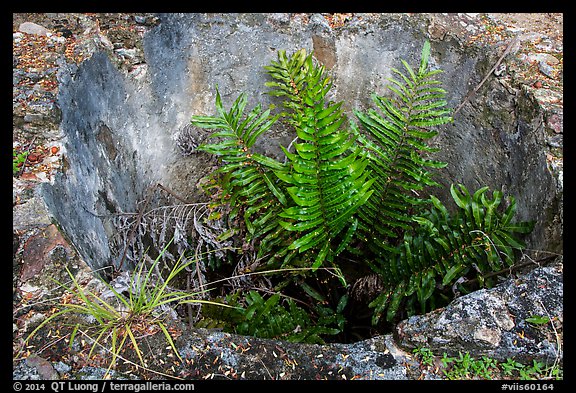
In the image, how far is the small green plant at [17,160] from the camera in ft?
7.54

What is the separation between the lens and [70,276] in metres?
1.98

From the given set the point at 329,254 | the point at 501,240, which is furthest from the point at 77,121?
the point at 501,240

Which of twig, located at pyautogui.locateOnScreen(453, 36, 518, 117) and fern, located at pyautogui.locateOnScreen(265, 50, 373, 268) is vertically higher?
twig, located at pyautogui.locateOnScreen(453, 36, 518, 117)

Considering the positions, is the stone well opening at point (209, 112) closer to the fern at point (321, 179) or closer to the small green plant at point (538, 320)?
the small green plant at point (538, 320)

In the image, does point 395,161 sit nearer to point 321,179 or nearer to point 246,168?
point 321,179

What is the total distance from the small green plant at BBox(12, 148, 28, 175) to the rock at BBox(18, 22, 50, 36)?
3.16ft

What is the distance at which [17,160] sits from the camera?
2.33 meters

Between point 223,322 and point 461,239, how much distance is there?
51.7 inches

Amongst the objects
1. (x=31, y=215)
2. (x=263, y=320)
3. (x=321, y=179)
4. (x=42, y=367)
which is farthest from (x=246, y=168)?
(x=42, y=367)

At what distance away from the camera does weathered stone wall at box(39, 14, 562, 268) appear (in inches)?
102

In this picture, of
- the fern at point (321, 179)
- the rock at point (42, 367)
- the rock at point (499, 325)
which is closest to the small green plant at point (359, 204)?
the fern at point (321, 179)

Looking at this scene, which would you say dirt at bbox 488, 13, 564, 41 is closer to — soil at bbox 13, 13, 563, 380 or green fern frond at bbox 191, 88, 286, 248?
soil at bbox 13, 13, 563, 380

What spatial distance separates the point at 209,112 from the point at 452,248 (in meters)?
1.90

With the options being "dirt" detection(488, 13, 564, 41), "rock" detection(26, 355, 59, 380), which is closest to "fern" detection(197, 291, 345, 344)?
"rock" detection(26, 355, 59, 380)
